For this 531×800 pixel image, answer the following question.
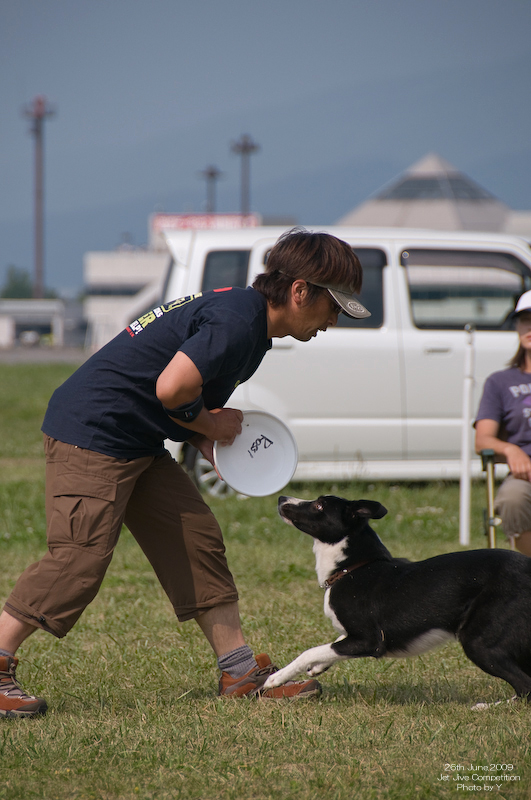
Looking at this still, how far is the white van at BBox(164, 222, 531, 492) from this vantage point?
278 inches

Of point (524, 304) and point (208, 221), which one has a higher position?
Result: point (208, 221)

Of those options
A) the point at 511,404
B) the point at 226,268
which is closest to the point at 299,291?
the point at 511,404

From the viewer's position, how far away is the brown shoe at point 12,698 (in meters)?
3.04

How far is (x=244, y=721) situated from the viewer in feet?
9.95

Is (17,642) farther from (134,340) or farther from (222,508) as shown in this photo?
(222,508)

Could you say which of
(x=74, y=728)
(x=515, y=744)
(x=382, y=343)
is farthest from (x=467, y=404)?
(x=74, y=728)

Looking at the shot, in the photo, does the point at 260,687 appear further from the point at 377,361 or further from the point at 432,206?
the point at 432,206

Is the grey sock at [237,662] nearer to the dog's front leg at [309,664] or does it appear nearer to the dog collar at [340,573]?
the dog's front leg at [309,664]

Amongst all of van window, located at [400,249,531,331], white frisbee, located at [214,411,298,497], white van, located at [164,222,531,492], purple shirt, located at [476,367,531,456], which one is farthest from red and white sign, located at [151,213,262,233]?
white frisbee, located at [214,411,298,497]

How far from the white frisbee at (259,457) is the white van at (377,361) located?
3488 mm

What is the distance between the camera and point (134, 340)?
3021 millimetres

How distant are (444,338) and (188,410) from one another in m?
4.86

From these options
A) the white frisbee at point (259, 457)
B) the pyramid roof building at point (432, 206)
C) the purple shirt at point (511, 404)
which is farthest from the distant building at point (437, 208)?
the white frisbee at point (259, 457)

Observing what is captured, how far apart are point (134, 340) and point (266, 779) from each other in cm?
154
